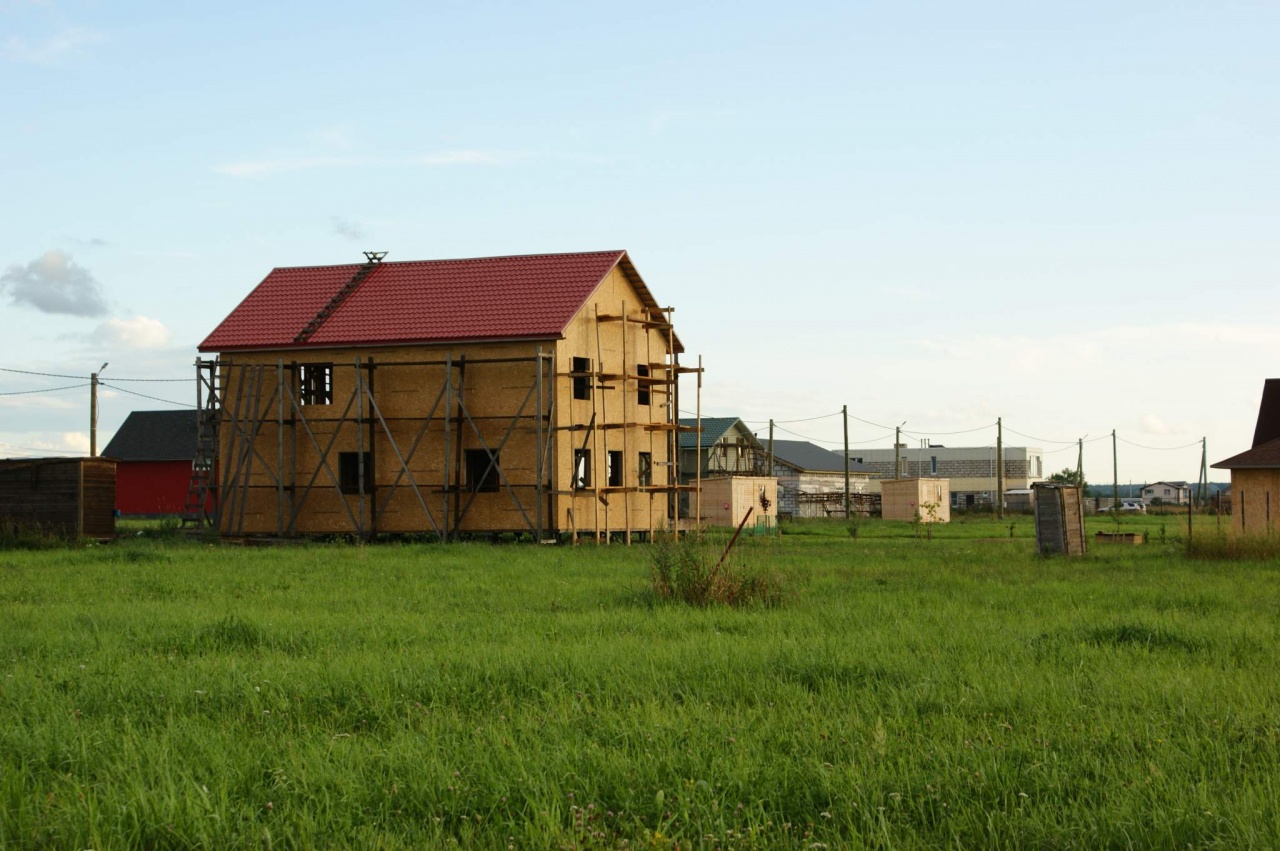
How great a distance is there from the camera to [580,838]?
5.30 metres

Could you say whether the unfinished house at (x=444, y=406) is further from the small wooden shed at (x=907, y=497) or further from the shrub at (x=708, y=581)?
the small wooden shed at (x=907, y=497)

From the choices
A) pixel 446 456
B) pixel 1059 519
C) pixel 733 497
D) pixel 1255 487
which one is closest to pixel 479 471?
pixel 446 456

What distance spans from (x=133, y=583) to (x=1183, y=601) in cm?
1460

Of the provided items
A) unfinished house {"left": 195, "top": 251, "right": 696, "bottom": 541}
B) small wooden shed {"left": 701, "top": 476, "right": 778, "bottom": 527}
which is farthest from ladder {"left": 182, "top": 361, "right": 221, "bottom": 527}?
small wooden shed {"left": 701, "top": 476, "right": 778, "bottom": 527}

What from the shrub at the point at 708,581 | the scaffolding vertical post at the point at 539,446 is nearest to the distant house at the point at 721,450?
the scaffolding vertical post at the point at 539,446

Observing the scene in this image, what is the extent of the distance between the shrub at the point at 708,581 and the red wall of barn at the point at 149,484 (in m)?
53.1

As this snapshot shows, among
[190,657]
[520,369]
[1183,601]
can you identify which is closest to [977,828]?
[190,657]

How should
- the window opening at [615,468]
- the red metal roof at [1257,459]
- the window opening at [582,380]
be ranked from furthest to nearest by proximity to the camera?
the window opening at [615,468]
the window opening at [582,380]
the red metal roof at [1257,459]

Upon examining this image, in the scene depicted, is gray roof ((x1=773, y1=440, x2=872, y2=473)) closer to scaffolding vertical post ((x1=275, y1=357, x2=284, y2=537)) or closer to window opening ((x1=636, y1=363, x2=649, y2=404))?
window opening ((x1=636, y1=363, x2=649, y2=404))

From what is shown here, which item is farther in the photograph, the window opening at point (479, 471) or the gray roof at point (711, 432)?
the gray roof at point (711, 432)

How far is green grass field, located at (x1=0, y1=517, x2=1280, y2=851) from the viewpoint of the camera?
5547 millimetres

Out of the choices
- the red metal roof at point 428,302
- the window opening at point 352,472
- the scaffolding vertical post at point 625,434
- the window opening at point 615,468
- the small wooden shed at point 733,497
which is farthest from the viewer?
the small wooden shed at point 733,497

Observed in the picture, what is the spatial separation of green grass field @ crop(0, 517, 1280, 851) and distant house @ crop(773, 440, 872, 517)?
160 feet

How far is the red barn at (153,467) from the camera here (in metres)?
62.6
